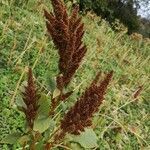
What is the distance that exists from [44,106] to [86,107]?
0.46 m

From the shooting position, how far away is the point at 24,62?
202 inches

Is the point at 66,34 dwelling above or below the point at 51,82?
above

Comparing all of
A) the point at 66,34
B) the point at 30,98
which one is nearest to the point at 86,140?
the point at 30,98

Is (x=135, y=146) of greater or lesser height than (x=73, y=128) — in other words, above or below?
below

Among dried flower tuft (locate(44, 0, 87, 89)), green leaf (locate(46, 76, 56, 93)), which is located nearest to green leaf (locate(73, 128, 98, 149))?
green leaf (locate(46, 76, 56, 93))

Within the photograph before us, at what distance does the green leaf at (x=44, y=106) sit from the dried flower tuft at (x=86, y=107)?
28 cm

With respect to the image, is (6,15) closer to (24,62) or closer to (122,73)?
(24,62)

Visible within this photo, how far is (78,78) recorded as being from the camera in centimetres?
571

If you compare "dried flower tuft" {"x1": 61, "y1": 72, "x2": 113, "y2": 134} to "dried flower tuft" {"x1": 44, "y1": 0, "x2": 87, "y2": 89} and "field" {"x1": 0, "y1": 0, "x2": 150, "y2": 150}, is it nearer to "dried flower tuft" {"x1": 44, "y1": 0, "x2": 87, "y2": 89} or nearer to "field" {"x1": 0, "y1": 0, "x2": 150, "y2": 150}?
"dried flower tuft" {"x1": 44, "y1": 0, "x2": 87, "y2": 89}

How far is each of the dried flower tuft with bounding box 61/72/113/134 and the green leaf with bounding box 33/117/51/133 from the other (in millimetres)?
273

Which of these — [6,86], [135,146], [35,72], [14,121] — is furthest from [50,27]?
[135,146]

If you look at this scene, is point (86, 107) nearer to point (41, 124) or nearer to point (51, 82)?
point (41, 124)

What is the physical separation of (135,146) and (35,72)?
1.54 meters

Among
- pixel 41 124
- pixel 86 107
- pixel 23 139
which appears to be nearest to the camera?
pixel 86 107
